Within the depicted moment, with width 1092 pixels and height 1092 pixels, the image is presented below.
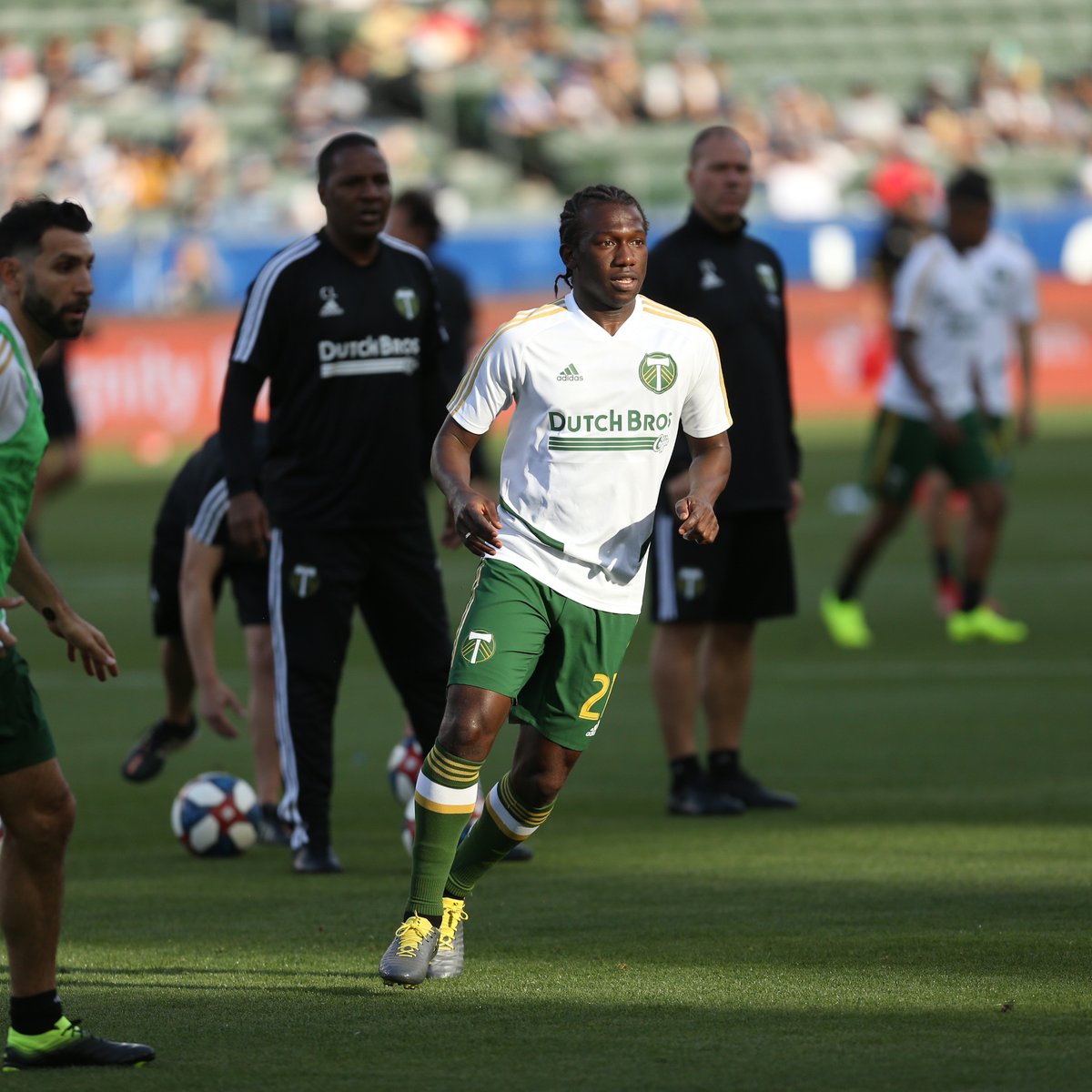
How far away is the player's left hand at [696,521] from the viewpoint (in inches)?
236

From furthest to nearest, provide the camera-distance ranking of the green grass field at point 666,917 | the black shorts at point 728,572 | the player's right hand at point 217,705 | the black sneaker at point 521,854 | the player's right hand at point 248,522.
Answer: the black shorts at point 728,572 → the player's right hand at point 217,705 → the black sneaker at point 521,854 → the player's right hand at point 248,522 → the green grass field at point 666,917

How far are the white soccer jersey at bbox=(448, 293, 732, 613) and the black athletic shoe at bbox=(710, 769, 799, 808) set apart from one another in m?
2.82

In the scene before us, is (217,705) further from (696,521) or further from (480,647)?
(696,521)

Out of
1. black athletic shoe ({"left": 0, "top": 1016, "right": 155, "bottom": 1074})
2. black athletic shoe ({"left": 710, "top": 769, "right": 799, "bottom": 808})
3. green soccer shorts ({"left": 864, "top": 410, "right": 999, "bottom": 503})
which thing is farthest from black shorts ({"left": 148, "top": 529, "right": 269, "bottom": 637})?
green soccer shorts ({"left": 864, "top": 410, "right": 999, "bottom": 503})

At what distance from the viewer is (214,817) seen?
26.9 ft

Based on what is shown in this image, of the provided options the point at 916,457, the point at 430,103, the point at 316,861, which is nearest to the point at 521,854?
the point at 316,861

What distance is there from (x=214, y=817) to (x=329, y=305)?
1.95 metres

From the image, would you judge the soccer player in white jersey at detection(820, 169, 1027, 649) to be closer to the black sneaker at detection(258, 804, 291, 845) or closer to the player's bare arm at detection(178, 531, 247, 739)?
the black sneaker at detection(258, 804, 291, 845)

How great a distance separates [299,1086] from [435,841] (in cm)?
132

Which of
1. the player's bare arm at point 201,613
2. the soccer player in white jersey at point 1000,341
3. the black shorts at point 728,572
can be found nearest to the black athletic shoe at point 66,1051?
the player's bare arm at point 201,613

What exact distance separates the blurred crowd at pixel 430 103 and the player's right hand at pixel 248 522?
904 inches

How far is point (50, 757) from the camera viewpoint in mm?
5180

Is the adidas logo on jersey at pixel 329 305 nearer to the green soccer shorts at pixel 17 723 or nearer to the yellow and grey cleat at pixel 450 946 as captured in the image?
the yellow and grey cleat at pixel 450 946

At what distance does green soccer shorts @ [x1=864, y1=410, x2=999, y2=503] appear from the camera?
1348 centimetres
